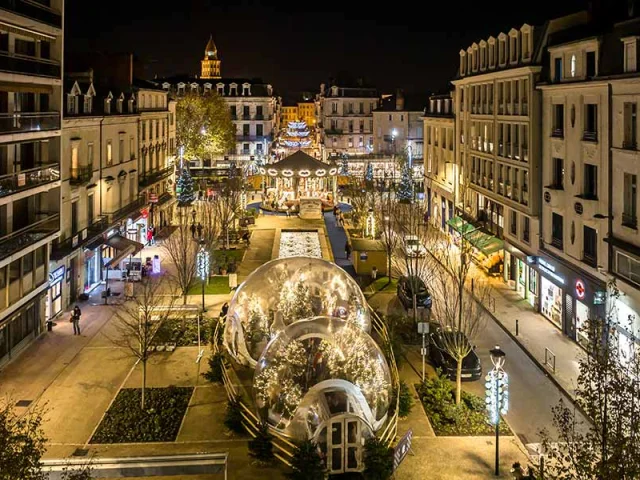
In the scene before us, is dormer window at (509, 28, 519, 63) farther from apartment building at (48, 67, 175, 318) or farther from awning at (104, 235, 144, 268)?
awning at (104, 235, 144, 268)

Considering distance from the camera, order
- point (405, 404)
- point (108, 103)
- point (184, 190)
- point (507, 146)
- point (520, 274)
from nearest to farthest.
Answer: point (405, 404) → point (520, 274) → point (507, 146) → point (108, 103) → point (184, 190)

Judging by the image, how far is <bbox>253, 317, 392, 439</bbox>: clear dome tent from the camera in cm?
1812

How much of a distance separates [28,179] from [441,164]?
39.5 metres

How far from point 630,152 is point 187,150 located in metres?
66.6

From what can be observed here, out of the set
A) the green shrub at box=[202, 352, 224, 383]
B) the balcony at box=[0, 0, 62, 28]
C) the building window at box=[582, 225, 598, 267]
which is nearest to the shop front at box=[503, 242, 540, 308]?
the building window at box=[582, 225, 598, 267]

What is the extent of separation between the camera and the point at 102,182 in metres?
41.0

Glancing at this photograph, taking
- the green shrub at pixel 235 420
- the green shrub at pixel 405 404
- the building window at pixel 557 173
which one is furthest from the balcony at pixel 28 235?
the building window at pixel 557 173

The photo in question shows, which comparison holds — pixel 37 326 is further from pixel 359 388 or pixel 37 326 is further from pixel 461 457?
pixel 461 457

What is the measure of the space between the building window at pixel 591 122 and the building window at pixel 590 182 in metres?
1.30

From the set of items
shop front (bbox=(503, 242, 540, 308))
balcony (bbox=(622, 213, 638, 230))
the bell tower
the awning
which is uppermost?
the bell tower

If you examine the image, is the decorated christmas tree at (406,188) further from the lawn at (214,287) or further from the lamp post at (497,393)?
the lamp post at (497,393)

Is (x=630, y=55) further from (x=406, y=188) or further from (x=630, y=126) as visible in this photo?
(x=406, y=188)

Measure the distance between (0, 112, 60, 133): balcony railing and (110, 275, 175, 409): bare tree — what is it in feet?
27.7

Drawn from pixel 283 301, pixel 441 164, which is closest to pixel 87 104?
pixel 283 301
